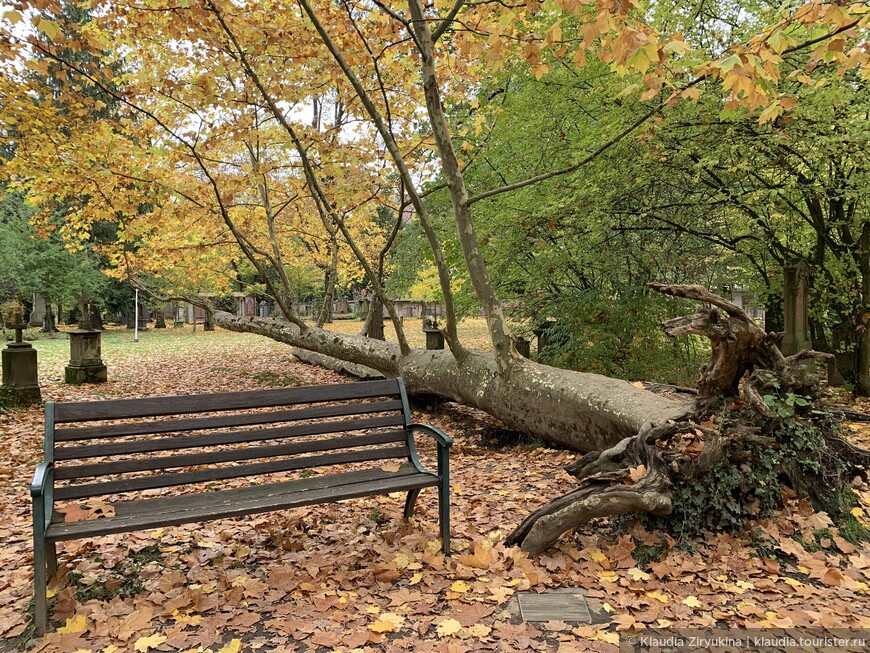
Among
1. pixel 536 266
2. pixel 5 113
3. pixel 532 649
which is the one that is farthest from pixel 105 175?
pixel 532 649

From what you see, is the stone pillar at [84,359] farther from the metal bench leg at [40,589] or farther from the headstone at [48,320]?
the headstone at [48,320]

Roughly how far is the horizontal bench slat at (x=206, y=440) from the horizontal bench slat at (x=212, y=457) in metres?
0.06

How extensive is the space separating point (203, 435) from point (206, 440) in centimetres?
12

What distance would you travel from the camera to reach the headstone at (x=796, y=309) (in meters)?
7.34

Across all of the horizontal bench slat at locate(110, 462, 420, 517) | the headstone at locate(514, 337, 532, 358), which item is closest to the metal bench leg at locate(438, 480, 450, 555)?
the horizontal bench slat at locate(110, 462, 420, 517)

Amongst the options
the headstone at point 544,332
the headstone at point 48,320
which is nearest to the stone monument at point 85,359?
the headstone at point 544,332

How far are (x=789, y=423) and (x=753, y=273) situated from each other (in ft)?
23.6

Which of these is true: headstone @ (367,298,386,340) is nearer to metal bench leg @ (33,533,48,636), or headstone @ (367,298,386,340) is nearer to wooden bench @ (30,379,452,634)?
wooden bench @ (30,379,452,634)

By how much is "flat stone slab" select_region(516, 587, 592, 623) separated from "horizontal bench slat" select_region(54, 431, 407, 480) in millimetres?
1327

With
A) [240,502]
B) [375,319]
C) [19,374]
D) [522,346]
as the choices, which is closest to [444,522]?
[240,502]

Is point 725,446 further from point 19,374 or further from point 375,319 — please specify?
point 375,319

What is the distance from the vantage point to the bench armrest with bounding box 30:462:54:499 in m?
2.45

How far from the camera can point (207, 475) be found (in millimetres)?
3100

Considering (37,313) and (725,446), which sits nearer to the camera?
(725,446)
